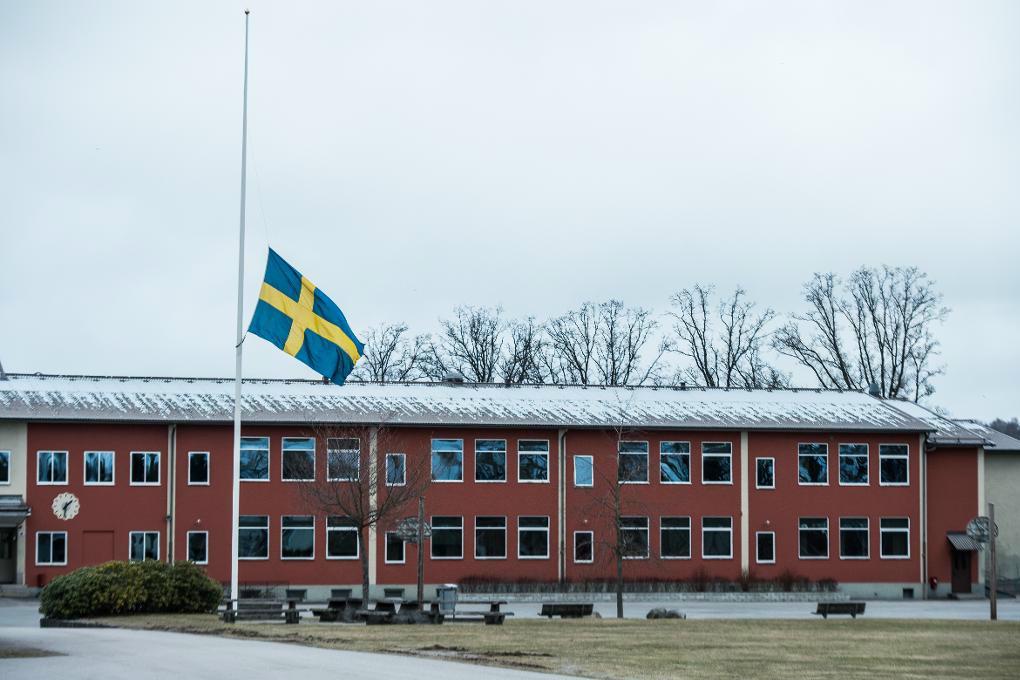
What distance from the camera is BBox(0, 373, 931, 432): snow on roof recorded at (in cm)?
5394

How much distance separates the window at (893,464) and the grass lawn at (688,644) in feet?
84.5

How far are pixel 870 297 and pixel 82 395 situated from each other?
47871 mm

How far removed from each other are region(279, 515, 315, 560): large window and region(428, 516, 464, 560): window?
455 centimetres

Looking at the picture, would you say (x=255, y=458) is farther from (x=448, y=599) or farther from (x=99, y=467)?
(x=448, y=599)

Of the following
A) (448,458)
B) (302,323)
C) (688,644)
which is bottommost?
(688,644)

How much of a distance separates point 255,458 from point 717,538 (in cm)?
1851

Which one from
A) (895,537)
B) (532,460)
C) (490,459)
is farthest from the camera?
(895,537)

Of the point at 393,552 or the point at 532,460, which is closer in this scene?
the point at 393,552

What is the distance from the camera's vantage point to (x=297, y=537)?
5419 cm

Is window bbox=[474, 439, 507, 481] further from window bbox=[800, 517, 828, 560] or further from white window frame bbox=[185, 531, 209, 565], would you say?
window bbox=[800, 517, 828, 560]

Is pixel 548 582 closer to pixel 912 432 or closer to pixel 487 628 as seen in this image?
Result: pixel 912 432

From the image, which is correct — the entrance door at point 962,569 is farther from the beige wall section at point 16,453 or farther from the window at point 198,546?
the beige wall section at point 16,453

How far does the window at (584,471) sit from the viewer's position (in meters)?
57.3

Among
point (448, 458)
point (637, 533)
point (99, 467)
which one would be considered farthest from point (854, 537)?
point (99, 467)
